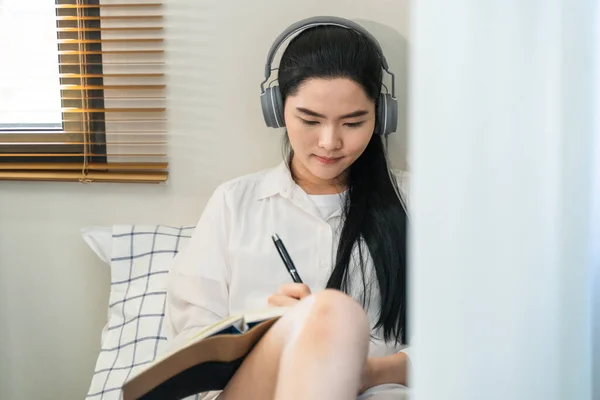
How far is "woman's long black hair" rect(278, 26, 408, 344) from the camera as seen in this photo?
52.4 inches

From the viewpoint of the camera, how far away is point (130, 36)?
1.67 m

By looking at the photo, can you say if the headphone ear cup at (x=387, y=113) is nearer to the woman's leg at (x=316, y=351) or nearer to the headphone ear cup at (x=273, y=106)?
the headphone ear cup at (x=273, y=106)

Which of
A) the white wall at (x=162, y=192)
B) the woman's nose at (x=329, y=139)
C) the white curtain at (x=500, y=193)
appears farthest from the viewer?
the white wall at (x=162, y=192)

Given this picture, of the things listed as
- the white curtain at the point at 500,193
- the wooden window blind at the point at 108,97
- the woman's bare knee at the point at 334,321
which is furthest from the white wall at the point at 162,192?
the white curtain at the point at 500,193

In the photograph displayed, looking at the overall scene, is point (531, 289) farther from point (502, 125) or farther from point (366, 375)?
point (366, 375)

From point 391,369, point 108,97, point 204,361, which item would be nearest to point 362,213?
point 391,369

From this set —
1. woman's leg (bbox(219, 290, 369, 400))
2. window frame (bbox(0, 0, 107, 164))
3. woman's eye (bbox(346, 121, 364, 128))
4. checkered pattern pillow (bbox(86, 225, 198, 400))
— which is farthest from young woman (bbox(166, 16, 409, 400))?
window frame (bbox(0, 0, 107, 164))

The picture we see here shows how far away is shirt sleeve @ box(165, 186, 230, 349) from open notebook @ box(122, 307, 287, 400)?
278 millimetres

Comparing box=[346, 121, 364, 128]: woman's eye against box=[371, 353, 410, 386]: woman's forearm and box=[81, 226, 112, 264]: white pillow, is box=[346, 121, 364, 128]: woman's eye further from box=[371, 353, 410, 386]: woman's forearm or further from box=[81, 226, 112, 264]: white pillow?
box=[81, 226, 112, 264]: white pillow

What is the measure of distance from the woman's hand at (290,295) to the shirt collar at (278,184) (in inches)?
11.2

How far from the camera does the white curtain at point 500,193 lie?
0.43 m

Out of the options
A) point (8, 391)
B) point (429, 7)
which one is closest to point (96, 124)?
point (8, 391)

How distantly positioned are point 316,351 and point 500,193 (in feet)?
1.43

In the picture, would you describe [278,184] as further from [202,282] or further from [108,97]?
[108,97]
